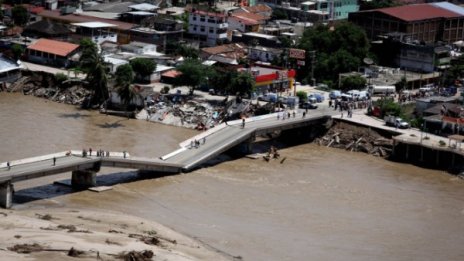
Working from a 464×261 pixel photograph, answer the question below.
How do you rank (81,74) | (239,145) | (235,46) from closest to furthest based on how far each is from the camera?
1. (239,145)
2. (81,74)
3. (235,46)

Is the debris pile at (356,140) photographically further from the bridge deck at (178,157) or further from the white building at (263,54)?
the white building at (263,54)

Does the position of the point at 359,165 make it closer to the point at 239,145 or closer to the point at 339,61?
the point at 239,145

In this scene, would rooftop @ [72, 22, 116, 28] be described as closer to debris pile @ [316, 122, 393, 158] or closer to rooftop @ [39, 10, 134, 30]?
rooftop @ [39, 10, 134, 30]

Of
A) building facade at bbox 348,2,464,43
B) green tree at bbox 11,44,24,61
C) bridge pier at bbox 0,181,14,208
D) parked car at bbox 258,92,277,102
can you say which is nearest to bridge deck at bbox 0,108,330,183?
bridge pier at bbox 0,181,14,208

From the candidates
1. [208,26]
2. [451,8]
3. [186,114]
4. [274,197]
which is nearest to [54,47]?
[208,26]

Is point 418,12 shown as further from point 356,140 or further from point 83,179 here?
point 83,179

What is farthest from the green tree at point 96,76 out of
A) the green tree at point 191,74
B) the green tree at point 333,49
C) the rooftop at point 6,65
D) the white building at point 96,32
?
the green tree at point 333,49

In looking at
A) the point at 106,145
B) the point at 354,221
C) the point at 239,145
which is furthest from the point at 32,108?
the point at 354,221
